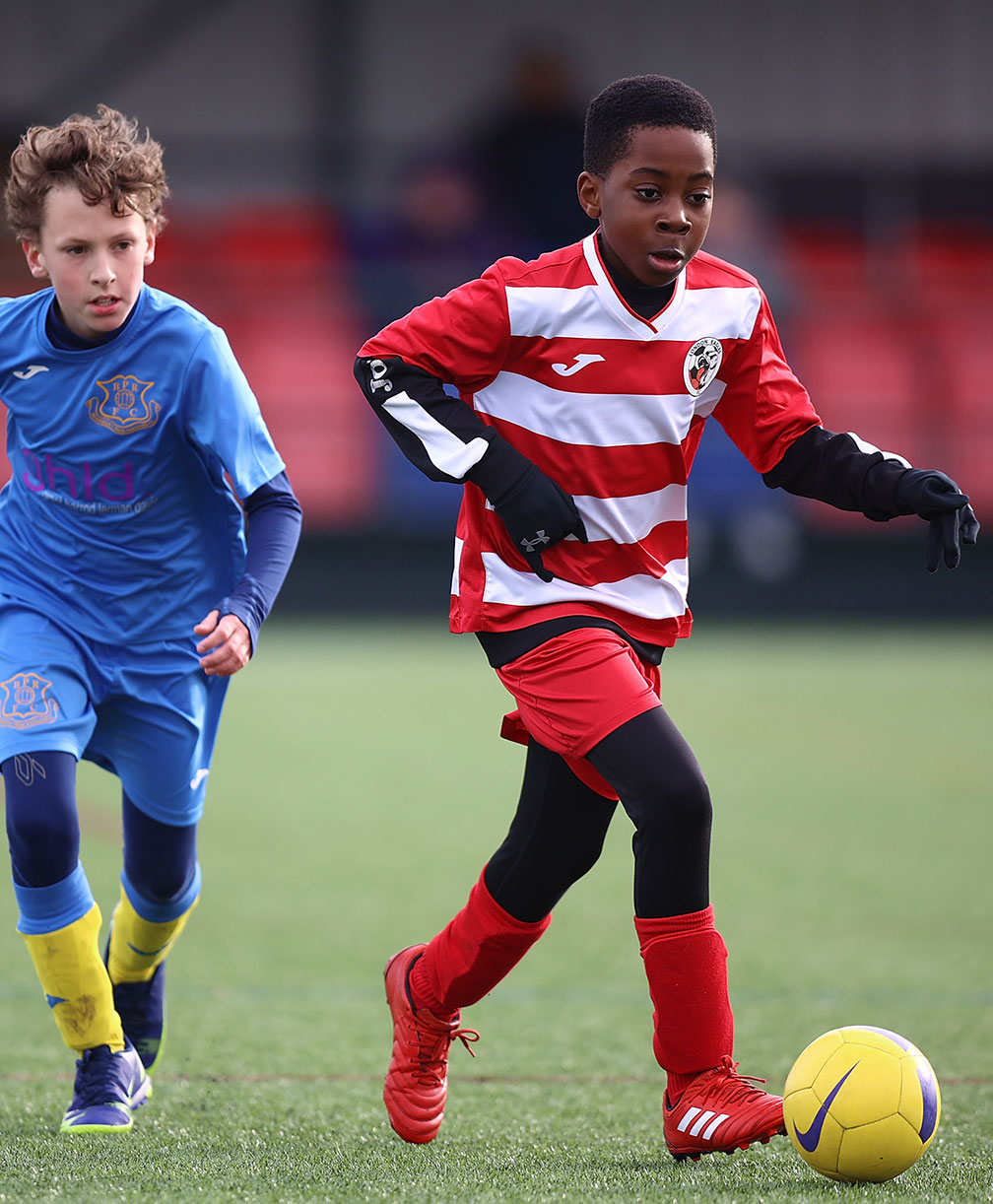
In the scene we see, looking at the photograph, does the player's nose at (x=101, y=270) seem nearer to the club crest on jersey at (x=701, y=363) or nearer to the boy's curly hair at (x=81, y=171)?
the boy's curly hair at (x=81, y=171)

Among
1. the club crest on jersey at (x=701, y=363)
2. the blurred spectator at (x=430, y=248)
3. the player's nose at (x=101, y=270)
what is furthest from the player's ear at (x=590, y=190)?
the blurred spectator at (x=430, y=248)

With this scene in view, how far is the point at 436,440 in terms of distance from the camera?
2.89m

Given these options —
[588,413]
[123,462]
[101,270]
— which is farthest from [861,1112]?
[101,270]

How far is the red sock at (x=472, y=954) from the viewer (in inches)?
122

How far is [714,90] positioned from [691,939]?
16.1 m

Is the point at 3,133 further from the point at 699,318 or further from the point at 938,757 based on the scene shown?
the point at 699,318

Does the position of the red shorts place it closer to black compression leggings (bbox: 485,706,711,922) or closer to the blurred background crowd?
black compression leggings (bbox: 485,706,711,922)

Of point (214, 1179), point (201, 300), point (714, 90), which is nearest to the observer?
point (214, 1179)

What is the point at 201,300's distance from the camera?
15281mm

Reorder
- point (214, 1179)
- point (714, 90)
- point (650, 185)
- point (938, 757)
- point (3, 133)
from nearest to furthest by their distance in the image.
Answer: point (214, 1179)
point (650, 185)
point (938, 757)
point (3, 133)
point (714, 90)

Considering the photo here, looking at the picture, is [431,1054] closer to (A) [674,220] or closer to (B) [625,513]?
(B) [625,513]

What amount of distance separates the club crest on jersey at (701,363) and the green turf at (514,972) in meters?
1.38

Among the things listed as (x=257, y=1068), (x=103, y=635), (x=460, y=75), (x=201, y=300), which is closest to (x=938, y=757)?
(x=257, y=1068)

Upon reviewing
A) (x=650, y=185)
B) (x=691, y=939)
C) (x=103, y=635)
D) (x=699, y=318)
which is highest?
(x=650, y=185)
